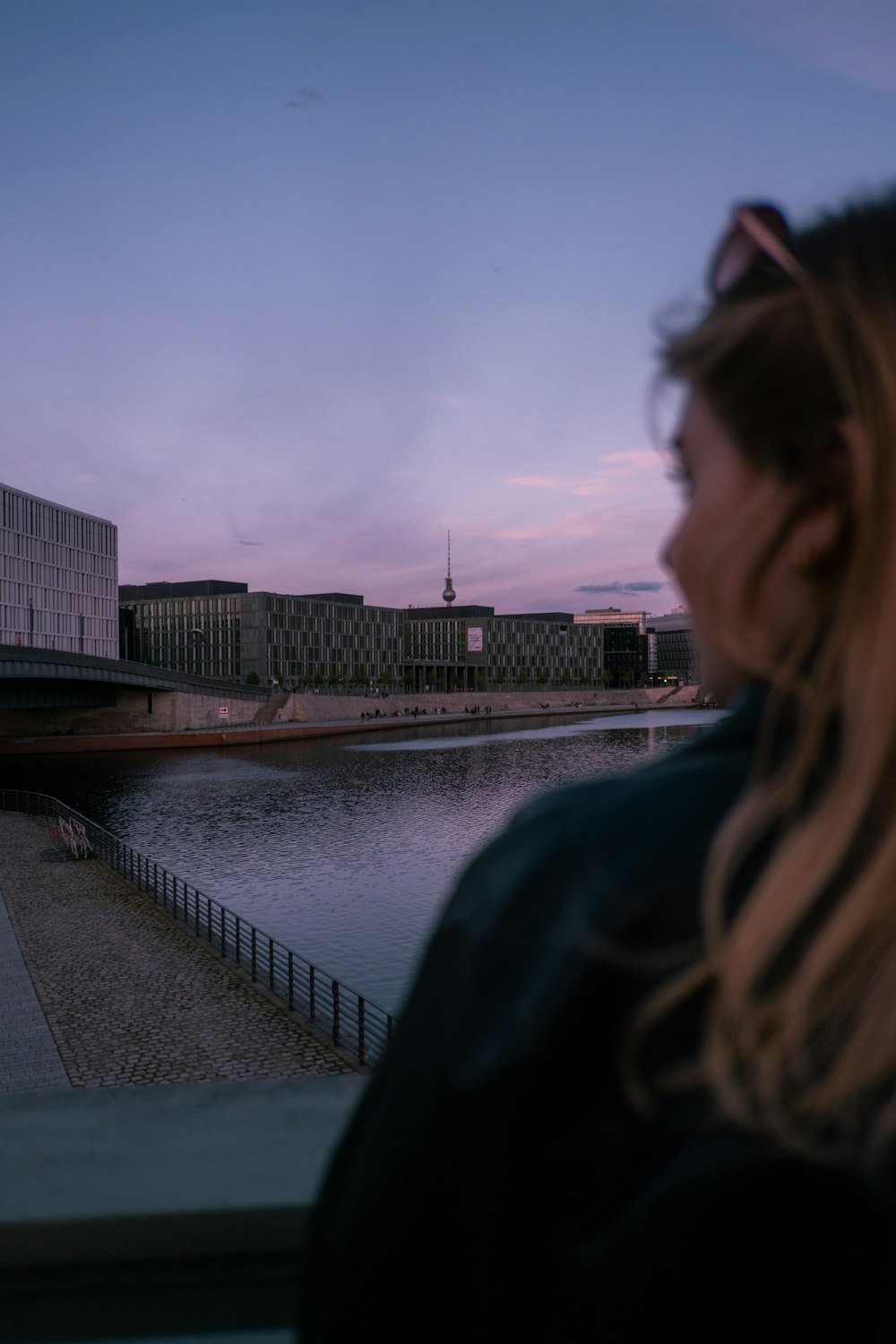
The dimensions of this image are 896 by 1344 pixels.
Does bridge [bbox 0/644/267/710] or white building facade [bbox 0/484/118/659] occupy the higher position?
white building facade [bbox 0/484/118/659]

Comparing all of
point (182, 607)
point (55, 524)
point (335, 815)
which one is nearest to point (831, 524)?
point (335, 815)

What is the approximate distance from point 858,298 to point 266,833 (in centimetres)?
3298

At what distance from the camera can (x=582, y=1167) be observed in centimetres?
80

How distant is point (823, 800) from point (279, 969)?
1514cm

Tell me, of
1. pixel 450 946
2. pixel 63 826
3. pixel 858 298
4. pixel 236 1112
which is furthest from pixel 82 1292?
pixel 63 826

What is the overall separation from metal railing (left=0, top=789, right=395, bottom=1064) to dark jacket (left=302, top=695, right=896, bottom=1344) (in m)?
8.61

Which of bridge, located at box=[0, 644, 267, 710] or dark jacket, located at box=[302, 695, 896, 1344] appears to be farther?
bridge, located at box=[0, 644, 267, 710]

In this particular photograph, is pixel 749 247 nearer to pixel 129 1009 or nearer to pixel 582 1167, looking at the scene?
pixel 582 1167

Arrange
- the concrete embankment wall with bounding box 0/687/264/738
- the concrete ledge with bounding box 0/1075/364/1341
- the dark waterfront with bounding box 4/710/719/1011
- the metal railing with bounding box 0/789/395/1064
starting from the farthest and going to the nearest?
the concrete embankment wall with bounding box 0/687/264/738 < the dark waterfront with bounding box 4/710/719/1011 < the metal railing with bounding box 0/789/395/1064 < the concrete ledge with bounding box 0/1075/364/1341

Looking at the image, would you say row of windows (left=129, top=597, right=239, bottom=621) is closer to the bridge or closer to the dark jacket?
the bridge

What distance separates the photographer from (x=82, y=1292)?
1.51 meters

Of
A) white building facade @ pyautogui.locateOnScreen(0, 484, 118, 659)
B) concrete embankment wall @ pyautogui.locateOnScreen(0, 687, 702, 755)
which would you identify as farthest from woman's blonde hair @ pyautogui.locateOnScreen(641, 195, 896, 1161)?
white building facade @ pyautogui.locateOnScreen(0, 484, 118, 659)

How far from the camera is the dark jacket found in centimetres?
77

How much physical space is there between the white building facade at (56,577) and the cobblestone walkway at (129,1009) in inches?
2777
